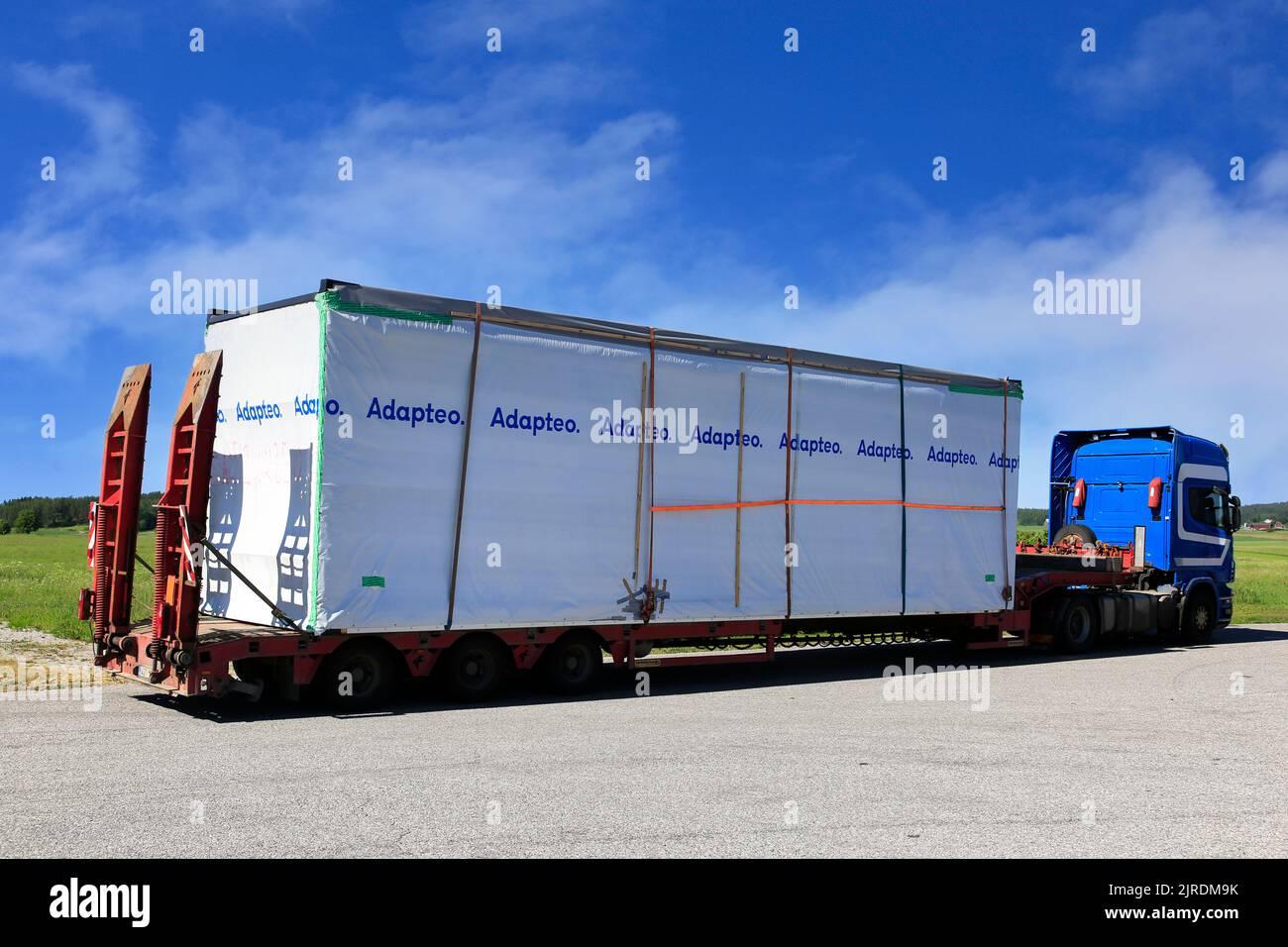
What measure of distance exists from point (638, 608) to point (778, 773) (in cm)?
453

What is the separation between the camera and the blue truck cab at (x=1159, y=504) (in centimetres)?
1962

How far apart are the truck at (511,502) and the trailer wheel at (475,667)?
29 mm

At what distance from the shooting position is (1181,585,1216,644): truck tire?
65.4 ft

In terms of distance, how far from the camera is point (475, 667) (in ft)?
38.2

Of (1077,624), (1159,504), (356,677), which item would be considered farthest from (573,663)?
(1159,504)

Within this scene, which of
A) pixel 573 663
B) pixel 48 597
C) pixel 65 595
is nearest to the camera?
pixel 573 663

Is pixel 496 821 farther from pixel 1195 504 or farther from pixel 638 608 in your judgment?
pixel 1195 504

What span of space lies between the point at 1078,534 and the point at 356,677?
1368cm

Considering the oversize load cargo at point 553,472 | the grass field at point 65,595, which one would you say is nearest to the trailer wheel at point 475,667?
the oversize load cargo at point 553,472

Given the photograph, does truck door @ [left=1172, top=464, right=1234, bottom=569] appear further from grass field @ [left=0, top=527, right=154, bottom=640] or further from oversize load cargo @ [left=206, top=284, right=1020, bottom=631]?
grass field @ [left=0, top=527, right=154, bottom=640]

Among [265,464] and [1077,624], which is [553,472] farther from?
[1077,624]

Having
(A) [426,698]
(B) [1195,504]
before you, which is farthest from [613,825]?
(B) [1195,504]

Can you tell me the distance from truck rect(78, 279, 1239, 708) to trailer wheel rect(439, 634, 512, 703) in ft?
0.10

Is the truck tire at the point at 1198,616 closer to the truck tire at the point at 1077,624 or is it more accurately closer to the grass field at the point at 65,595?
the truck tire at the point at 1077,624
